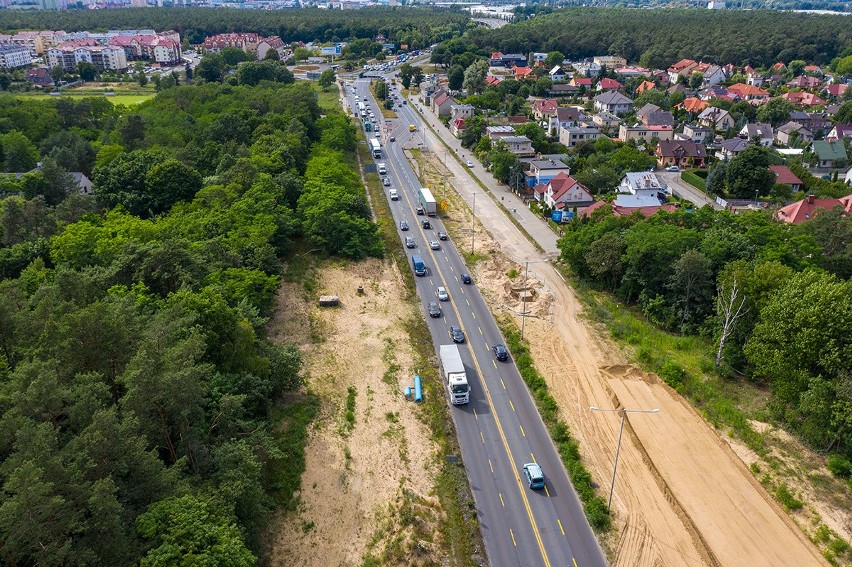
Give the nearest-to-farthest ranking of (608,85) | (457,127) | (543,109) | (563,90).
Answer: (457,127)
(543,109)
(563,90)
(608,85)

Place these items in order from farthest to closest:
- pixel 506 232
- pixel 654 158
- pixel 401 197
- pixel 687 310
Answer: pixel 654 158 < pixel 401 197 < pixel 506 232 < pixel 687 310

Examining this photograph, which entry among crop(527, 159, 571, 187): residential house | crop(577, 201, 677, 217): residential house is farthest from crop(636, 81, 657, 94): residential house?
crop(577, 201, 677, 217): residential house

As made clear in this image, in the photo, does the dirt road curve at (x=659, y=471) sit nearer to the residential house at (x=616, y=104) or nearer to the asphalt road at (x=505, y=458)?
the asphalt road at (x=505, y=458)

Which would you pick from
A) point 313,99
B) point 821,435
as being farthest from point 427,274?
point 313,99

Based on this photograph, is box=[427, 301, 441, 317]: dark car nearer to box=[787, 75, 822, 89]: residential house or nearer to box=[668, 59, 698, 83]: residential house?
box=[668, 59, 698, 83]: residential house

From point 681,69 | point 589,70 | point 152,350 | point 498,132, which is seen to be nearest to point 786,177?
point 498,132

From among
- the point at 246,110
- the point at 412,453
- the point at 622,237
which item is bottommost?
the point at 412,453

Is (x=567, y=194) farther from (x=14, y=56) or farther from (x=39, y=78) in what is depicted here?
(x=14, y=56)

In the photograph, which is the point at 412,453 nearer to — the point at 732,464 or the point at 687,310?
the point at 732,464
